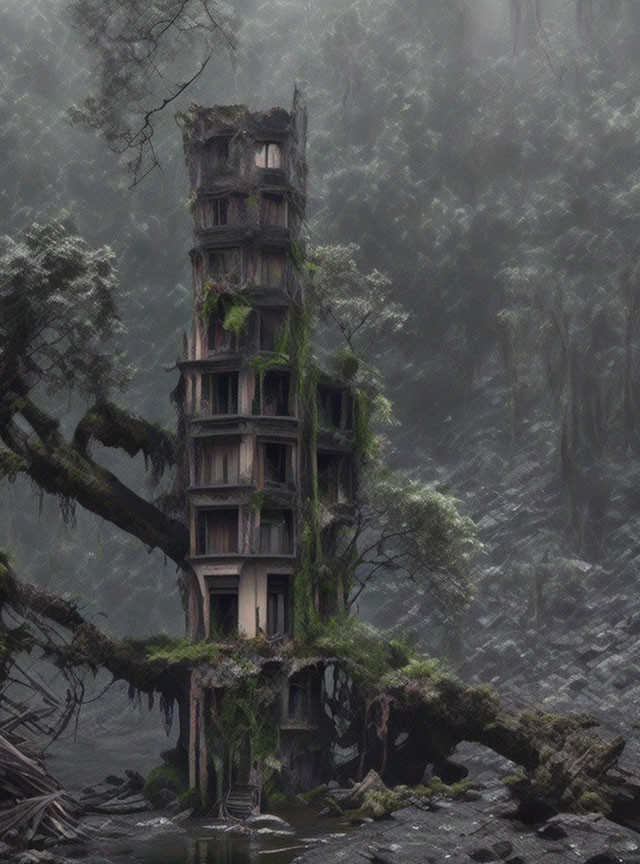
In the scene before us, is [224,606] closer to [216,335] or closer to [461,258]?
[216,335]

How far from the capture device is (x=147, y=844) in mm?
36406

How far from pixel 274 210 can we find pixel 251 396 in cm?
937

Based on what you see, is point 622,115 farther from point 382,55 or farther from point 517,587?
point 517,587

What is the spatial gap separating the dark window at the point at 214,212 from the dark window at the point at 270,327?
495 centimetres

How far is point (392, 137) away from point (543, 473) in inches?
1347

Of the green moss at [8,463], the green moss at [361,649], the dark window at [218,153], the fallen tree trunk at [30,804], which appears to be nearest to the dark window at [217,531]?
the green moss at [361,649]

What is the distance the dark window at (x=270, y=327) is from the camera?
5181 cm

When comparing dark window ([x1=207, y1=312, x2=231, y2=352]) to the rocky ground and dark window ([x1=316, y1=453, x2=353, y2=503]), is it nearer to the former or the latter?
dark window ([x1=316, y1=453, x2=353, y2=503])

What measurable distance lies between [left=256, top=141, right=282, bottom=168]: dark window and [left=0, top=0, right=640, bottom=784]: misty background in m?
23.7

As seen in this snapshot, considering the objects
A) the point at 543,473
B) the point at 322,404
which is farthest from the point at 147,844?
the point at 543,473

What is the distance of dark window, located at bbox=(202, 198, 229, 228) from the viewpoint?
53125 millimetres

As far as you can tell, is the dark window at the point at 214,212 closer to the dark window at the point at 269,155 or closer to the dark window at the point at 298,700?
the dark window at the point at 269,155

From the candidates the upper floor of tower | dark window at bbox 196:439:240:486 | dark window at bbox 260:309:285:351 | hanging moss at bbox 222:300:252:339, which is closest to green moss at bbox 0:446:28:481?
dark window at bbox 196:439:240:486

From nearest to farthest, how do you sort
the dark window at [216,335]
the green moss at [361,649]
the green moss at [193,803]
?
the green moss at [193,803]
the green moss at [361,649]
the dark window at [216,335]
